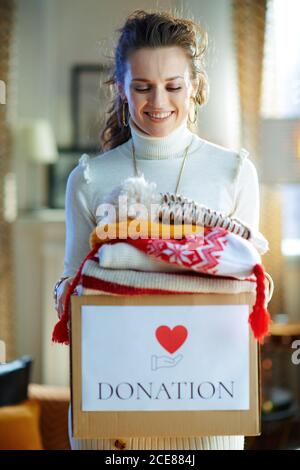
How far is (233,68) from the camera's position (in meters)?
2.86

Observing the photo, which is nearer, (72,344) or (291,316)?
(72,344)

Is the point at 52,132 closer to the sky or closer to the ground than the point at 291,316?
closer to the sky

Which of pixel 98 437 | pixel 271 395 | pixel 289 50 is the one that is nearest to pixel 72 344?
pixel 98 437

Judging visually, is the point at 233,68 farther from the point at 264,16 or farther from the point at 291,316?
the point at 291,316

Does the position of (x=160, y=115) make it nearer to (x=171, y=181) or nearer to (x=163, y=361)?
(x=171, y=181)

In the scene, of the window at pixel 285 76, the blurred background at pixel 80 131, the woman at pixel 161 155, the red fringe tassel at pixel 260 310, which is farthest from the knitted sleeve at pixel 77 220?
the window at pixel 285 76

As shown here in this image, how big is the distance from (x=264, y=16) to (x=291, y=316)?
1.15m

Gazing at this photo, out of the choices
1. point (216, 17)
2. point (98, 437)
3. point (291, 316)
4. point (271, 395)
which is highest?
point (216, 17)

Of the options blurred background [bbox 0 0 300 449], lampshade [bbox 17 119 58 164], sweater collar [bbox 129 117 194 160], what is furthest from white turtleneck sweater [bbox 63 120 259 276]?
lampshade [bbox 17 119 58 164]

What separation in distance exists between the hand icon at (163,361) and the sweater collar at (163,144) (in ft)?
0.79

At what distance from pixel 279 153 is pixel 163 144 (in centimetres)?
186

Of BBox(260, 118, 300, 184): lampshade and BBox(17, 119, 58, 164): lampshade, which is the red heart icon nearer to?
BBox(260, 118, 300, 184): lampshade

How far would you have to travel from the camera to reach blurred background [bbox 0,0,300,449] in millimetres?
2760

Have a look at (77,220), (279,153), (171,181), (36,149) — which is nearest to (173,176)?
(171,181)
